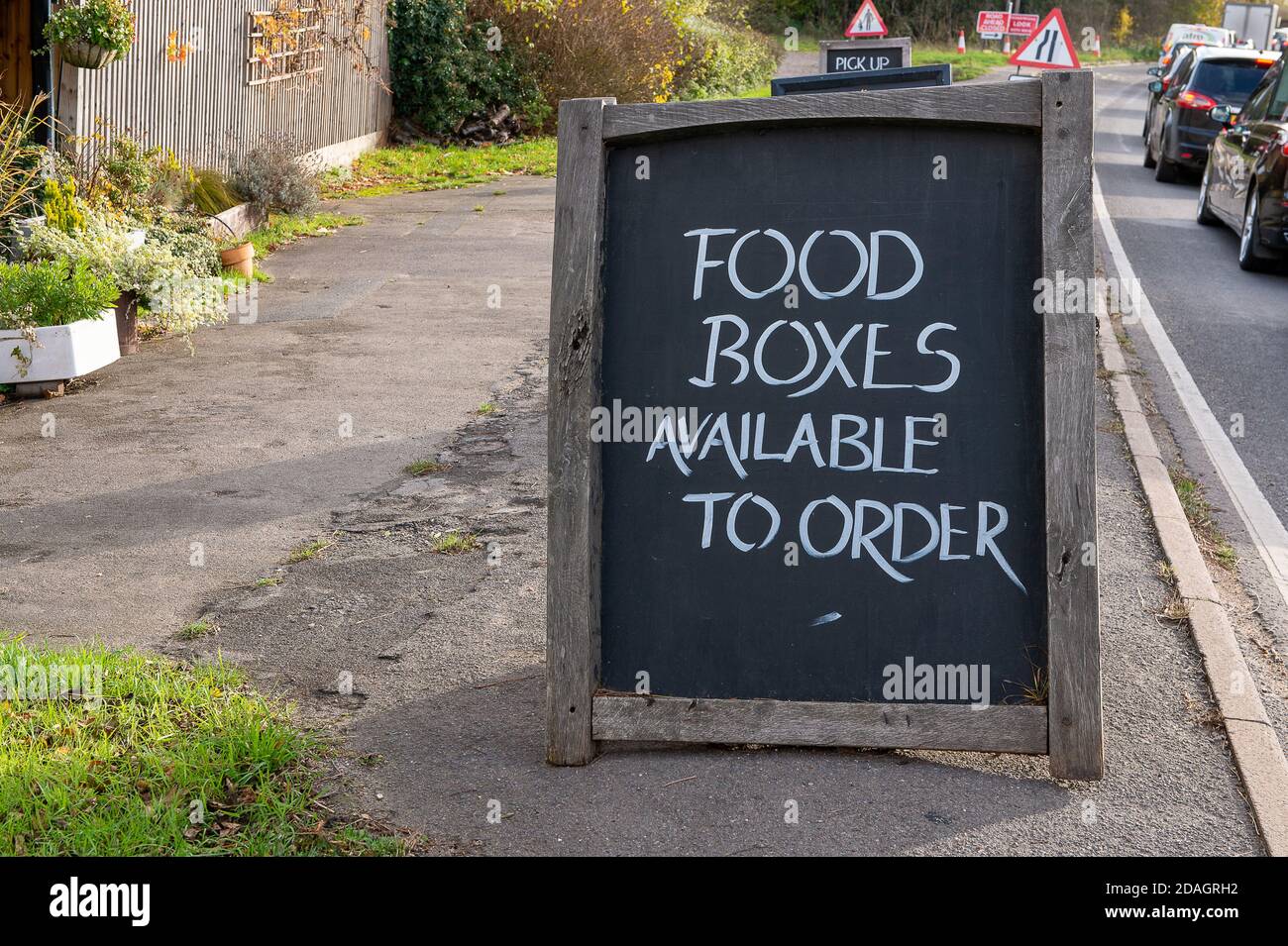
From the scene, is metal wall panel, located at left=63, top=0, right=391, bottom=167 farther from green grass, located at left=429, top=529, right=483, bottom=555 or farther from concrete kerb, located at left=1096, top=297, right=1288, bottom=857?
concrete kerb, located at left=1096, top=297, right=1288, bottom=857

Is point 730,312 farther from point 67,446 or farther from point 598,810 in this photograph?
point 67,446

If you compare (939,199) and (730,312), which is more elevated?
(939,199)

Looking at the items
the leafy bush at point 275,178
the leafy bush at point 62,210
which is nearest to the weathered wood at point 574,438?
the leafy bush at point 62,210

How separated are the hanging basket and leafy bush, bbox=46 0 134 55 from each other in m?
0.05

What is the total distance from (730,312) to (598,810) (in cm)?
140

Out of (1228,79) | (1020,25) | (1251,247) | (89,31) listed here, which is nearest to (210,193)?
(89,31)

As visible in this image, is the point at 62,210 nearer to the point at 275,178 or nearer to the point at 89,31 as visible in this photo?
the point at 89,31

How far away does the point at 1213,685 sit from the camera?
4.44 m

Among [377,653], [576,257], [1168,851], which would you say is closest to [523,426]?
[377,653]

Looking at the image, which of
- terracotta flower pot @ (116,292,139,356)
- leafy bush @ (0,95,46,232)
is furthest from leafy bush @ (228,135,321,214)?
terracotta flower pot @ (116,292,139,356)

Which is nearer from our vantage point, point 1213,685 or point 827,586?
point 827,586

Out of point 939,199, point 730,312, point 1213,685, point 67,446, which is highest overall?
point 939,199

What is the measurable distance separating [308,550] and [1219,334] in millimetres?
7514

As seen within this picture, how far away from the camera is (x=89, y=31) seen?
32.4ft
